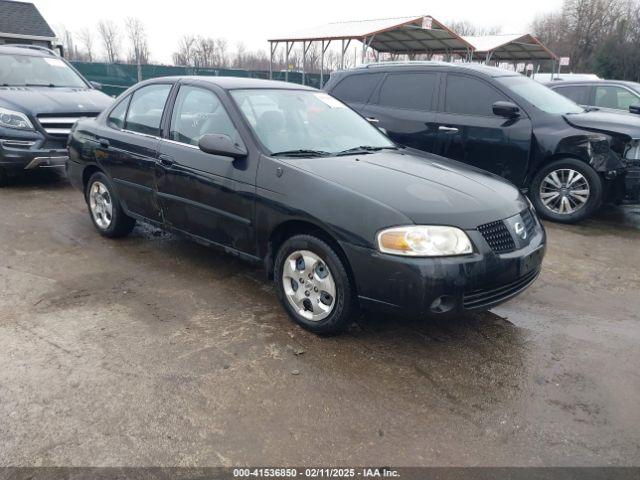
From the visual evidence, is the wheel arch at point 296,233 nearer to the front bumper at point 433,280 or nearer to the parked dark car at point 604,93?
the front bumper at point 433,280

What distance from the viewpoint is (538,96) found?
20.9 ft

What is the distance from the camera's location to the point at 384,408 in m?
2.64

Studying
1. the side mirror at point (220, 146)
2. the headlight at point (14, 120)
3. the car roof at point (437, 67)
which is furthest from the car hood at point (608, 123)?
the headlight at point (14, 120)

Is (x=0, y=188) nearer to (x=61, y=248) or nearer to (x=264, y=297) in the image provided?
(x=61, y=248)

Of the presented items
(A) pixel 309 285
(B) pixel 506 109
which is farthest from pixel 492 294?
(B) pixel 506 109

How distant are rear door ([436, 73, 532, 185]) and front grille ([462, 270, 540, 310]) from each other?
3.29 metres

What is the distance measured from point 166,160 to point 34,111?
391 centimetres

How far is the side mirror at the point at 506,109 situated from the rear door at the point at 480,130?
0.14 metres

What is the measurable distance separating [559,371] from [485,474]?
3.61 ft

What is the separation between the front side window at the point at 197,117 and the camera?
12.7 feet

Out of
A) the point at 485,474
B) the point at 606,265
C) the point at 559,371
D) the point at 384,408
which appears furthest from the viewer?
the point at 606,265

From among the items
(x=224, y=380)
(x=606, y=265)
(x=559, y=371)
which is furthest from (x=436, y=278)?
(x=606, y=265)

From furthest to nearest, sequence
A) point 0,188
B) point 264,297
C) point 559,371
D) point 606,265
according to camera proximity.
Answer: point 0,188 → point 606,265 → point 264,297 → point 559,371

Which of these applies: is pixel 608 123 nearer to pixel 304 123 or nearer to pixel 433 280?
pixel 304 123
